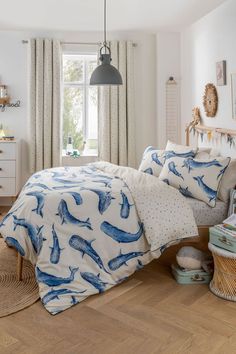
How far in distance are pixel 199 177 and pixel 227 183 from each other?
234 millimetres

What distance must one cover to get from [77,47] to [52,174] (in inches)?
93.7

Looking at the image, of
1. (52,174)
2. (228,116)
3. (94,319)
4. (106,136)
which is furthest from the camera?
(106,136)

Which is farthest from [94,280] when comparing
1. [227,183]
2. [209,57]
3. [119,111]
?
[119,111]

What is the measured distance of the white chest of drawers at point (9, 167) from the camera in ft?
16.5

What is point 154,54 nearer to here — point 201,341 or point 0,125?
point 0,125

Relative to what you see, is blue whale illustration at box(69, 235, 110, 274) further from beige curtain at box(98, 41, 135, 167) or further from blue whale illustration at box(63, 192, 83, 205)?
beige curtain at box(98, 41, 135, 167)

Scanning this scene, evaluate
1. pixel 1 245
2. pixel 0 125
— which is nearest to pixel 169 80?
pixel 0 125

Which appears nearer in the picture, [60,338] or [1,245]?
[60,338]

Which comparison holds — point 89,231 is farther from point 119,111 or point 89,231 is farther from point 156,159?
point 119,111

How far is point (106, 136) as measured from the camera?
537 cm

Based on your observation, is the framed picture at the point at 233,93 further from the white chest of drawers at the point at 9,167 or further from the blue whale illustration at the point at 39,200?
the white chest of drawers at the point at 9,167

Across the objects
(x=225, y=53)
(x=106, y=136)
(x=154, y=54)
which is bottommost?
(x=106, y=136)

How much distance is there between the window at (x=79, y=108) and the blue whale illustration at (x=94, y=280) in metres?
3.00

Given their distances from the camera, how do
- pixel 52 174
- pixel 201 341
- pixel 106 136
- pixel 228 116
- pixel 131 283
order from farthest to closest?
pixel 106 136 → pixel 228 116 → pixel 52 174 → pixel 131 283 → pixel 201 341
